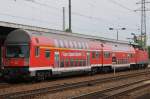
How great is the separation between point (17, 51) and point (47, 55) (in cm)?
217

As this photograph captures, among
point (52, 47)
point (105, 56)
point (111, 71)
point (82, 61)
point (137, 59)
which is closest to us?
point (52, 47)

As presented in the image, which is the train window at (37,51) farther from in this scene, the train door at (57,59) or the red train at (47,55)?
the train door at (57,59)

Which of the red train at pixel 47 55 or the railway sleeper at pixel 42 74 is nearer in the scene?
the red train at pixel 47 55

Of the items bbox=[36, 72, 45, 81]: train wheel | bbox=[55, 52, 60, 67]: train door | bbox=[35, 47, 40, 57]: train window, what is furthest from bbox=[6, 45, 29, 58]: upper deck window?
bbox=[55, 52, 60, 67]: train door

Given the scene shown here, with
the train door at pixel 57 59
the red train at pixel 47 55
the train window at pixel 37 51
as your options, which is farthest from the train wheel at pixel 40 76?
the train door at pixel 57 59

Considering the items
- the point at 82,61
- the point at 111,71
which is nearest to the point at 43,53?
the point at 82,61

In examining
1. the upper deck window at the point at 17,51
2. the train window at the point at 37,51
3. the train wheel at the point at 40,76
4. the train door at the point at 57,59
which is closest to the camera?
the upper deck window at the point at 17,51

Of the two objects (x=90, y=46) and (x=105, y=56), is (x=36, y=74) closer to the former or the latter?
(x=90, y=46)

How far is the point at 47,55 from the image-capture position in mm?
25328

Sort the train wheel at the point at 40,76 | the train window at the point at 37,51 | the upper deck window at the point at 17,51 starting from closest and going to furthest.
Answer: the upper deck window at the point at 17,51
the train window at the point at 37,51
the train wheel at the point at 40,76

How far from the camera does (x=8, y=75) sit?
24281 millimetres

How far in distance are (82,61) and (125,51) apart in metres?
13.2

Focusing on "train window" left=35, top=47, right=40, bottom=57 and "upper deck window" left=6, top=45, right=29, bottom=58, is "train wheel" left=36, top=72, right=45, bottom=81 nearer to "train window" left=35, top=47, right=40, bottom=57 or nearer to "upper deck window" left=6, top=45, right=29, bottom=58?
"train window" left=35, top=47, right=40, bottom=57

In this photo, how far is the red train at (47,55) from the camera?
23.8 m
